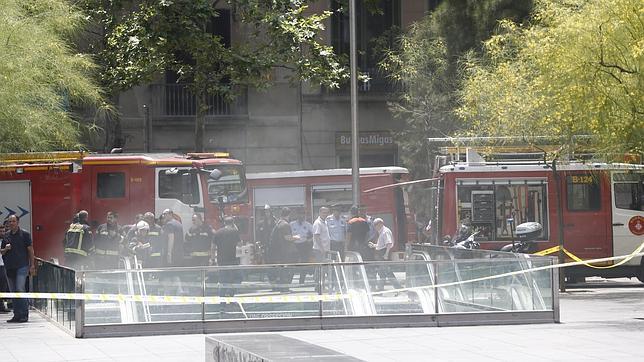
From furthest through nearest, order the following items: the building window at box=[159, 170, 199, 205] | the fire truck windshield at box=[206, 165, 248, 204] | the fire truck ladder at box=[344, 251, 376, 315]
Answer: the fire truck windshield at box=[206, 165, 248, 204], the building window at box=[159, 170, 199, 205], the fire truck ladder at box=[344, 251, 376, 315]

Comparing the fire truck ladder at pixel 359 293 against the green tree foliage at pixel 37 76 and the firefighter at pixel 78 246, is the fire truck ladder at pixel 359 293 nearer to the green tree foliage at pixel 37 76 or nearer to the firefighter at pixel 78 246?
the firefighter at pixel 78 246

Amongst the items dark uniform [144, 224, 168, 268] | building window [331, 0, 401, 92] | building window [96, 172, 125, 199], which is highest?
building window [331, 0, 401, 92]

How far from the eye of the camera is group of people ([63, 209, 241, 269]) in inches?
886

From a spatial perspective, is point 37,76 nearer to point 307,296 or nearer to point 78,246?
point 78,246

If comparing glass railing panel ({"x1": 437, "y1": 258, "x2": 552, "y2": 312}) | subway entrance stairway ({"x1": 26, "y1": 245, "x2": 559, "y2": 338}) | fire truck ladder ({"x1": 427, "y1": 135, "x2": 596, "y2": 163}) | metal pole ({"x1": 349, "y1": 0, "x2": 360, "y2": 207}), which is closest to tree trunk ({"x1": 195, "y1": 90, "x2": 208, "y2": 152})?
metal pole ({"x1": 349, "y1": 0, "x2": 360, "y2": 207})

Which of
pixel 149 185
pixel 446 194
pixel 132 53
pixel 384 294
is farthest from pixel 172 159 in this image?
pixel 384 294

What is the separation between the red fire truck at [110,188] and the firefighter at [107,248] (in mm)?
3040

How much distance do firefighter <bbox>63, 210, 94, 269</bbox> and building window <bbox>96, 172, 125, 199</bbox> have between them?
17.5ft

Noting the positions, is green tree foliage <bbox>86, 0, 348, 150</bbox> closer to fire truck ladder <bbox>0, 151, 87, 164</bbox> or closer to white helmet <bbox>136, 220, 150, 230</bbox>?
fire truck ladder <bbox>0, 151, 87, 164</bbox>

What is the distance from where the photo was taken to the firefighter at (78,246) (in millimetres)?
22438

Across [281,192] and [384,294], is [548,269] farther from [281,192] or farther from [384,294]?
[281,192]

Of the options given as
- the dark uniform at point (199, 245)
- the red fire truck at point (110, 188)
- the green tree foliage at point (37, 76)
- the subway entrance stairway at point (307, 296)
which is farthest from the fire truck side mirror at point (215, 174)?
the subway entrance stairway at point (307, 296)

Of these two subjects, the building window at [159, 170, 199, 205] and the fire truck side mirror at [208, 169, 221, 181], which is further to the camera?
the building window at [159, 170, 199, 205]

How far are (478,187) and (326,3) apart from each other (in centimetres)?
1523
